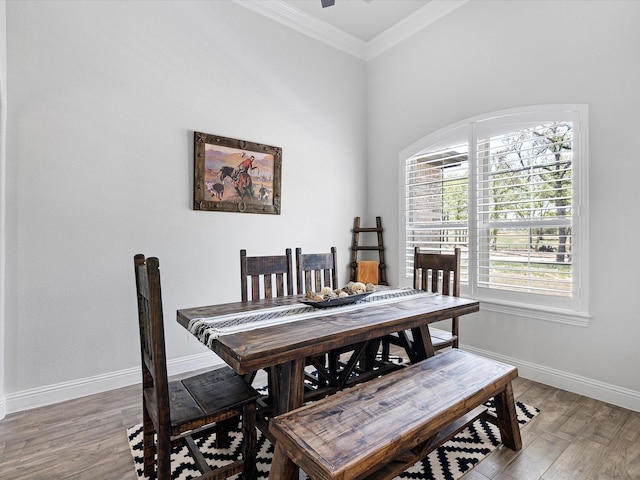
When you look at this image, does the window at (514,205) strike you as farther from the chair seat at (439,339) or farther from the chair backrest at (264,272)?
the chair backrest at (264,272)

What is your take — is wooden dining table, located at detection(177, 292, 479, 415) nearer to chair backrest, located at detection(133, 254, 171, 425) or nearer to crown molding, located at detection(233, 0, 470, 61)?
chair backrest, located at detection(133, 254, 171, 425)

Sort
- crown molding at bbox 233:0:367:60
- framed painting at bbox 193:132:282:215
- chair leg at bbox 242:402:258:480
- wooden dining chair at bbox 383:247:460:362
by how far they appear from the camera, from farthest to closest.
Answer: crown molding at bbox 233:0:367:60, framed painting at bbox 193:132:282:215, wooden dining chair at bbox 383:247:460:362, chair leg at bbox 242:402:258:480

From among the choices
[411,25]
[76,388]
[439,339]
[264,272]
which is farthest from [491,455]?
[411,25]

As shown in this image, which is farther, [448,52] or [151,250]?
[448,52]

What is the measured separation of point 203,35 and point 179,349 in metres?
2.83

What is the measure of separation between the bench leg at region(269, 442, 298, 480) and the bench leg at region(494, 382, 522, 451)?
1.24 m

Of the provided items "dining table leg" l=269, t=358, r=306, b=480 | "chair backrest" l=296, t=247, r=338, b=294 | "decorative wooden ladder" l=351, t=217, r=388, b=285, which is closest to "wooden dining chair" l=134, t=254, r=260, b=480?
"dining table leg" l=269, t=358, r=306, b=480

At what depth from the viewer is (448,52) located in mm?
3465

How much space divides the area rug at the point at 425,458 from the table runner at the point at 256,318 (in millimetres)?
734

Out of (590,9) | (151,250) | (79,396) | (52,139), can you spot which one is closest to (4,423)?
(79,396)

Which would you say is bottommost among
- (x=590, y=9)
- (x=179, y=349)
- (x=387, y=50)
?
(x=179, y=349)

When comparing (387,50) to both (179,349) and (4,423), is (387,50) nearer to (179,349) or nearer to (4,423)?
(179,349)

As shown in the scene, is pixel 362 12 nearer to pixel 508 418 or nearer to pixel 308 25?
pixel 308 25

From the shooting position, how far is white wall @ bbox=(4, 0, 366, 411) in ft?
7.85
